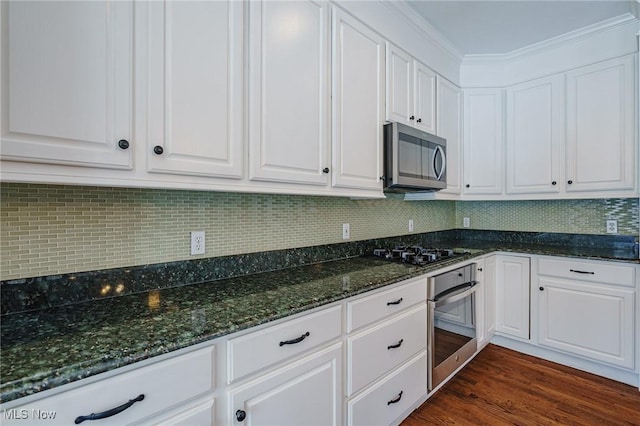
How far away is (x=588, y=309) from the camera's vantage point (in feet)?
7.56

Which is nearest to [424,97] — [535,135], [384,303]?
[535,135]

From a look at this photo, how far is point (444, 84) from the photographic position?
261 centimetres

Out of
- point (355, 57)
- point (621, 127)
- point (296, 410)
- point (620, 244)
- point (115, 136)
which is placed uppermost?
point (355, 57)

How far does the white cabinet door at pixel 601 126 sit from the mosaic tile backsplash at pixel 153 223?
16.0 inches

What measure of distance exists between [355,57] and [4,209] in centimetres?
168

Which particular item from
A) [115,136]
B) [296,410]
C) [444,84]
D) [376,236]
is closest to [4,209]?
[115,136]

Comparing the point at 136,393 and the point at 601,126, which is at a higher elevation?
the point at 601,126

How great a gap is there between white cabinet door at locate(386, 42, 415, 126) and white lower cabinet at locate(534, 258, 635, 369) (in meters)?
1.64

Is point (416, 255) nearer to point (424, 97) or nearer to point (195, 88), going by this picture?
point (424, 97)

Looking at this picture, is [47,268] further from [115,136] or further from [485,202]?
[485,202]

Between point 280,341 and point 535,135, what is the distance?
110 inches

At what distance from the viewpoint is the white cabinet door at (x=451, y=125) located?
2562 millimetres

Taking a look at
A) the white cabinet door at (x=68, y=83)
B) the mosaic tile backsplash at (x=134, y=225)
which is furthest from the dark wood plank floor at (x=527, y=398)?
the white cabinet door at (x=68, y=83)
